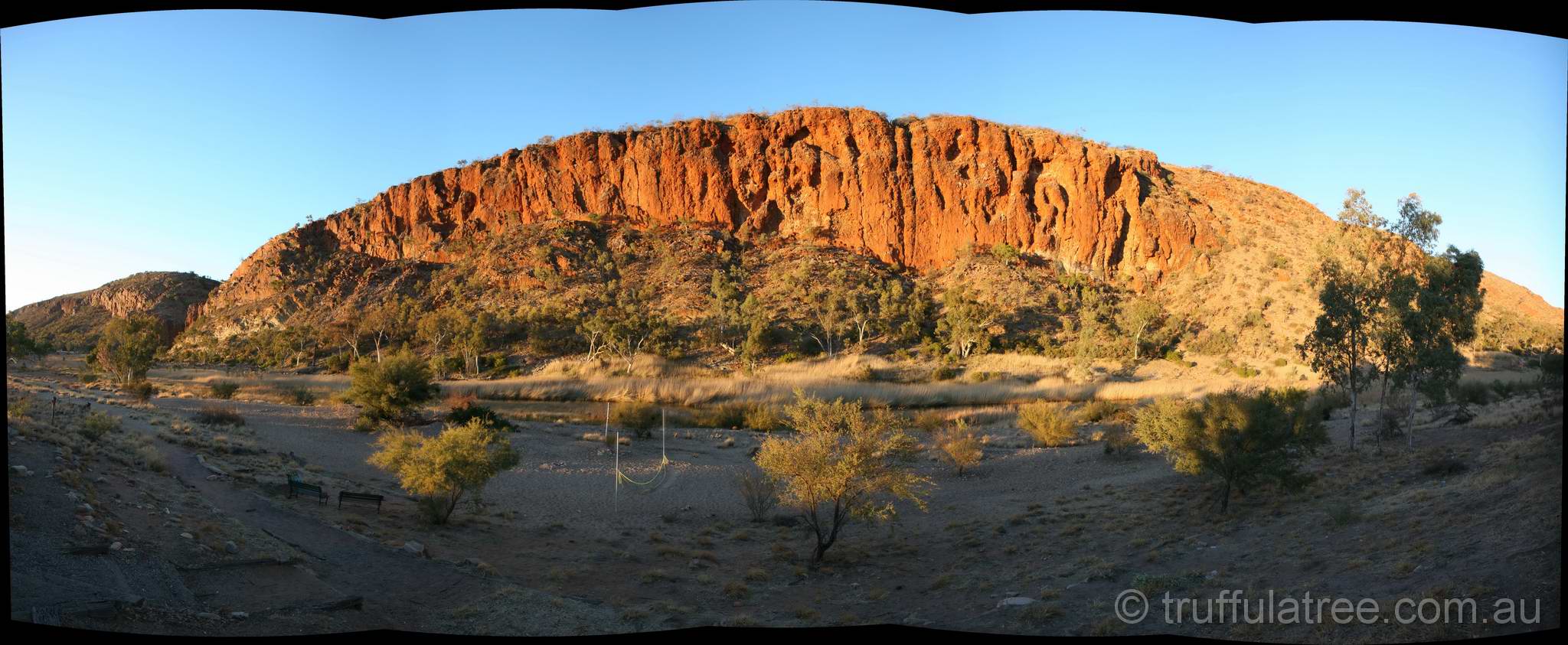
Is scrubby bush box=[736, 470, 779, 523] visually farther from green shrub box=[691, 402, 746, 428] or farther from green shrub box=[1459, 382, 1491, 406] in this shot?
green shrub box=[1459, 382, 1491, 406]

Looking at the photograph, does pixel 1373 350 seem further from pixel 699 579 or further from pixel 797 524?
pixel 699 579

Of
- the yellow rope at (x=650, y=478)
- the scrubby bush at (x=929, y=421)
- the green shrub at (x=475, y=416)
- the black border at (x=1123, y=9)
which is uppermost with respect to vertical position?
the black border at (x=1123, y=9)

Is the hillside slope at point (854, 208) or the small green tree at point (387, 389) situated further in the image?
the hillside slope at point (854, 208)

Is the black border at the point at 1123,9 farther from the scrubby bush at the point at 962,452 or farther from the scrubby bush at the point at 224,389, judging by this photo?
the scrubby bush at the point at 224,389

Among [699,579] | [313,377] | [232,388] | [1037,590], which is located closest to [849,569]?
[699,579]

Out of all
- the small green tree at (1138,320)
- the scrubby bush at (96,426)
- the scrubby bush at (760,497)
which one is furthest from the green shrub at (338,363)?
the small green tree at (1138,320)
